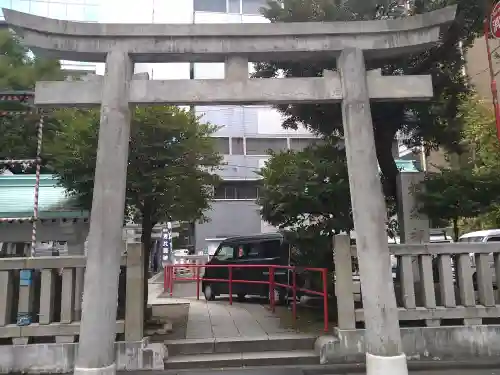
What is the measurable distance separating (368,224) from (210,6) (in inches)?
1008

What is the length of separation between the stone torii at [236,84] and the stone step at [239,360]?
1.69 metres

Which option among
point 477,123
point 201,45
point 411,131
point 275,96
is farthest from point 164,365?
point 477,123

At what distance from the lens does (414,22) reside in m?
6.57

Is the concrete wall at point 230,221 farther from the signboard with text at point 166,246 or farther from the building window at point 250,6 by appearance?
the building window at point 250,6

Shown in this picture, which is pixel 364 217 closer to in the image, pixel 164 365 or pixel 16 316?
pixel 164 365

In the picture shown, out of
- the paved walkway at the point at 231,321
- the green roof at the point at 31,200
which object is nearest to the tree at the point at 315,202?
the paved walkway at the point at 231,321

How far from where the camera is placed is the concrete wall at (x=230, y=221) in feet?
93.4

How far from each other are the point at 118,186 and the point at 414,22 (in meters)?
5.09

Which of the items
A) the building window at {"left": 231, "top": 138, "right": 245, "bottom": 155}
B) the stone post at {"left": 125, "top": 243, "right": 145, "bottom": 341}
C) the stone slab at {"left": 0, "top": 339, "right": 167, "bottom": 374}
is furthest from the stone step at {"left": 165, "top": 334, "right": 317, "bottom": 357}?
the building window at {"left": 231, "top": 138, "right": 245, "bottom": 155}

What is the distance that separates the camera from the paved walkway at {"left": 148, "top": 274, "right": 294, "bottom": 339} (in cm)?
810

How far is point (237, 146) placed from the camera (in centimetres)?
2822

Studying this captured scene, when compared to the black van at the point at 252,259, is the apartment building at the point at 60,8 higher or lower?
higher

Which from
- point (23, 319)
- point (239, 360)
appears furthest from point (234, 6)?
point (239, 360)

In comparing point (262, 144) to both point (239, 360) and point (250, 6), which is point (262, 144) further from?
point (239, 360)
